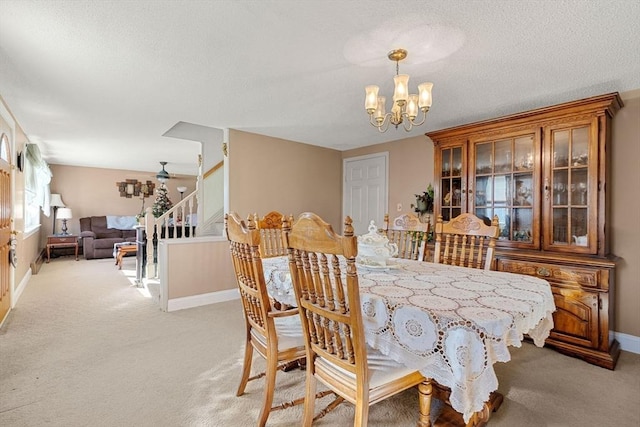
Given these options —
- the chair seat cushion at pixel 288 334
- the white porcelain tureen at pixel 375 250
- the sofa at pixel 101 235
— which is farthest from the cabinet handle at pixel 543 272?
the sofa at pixel 101 235

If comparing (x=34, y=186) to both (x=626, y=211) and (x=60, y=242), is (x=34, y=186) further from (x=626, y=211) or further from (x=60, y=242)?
(x=626, y=211)

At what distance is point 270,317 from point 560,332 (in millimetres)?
2477

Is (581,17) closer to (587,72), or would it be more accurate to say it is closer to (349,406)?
(587,72)

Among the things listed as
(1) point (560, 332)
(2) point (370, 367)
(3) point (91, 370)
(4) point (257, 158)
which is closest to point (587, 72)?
(1) point (560, 332)

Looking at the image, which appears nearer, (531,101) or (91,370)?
(91,370)

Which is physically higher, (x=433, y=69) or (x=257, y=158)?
(x=433, y=69)

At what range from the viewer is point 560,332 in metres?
2.57

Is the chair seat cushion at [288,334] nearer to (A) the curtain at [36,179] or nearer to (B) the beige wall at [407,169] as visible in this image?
(B) the beige wall at [407,169]

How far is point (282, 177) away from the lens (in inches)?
177

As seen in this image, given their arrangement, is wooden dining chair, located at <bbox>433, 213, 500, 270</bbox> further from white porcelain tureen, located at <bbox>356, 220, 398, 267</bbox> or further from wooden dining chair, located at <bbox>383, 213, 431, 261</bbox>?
white porcelain tureen, located at <bbox>356, 220, 398, 267</bbox>

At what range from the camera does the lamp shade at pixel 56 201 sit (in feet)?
23.2

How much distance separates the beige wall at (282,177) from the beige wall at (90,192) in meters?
5.80

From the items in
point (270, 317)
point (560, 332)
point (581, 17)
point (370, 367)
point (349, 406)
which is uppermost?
point (581, 17)

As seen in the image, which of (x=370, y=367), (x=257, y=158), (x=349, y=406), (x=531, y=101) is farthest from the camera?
(x=257, y=158)
